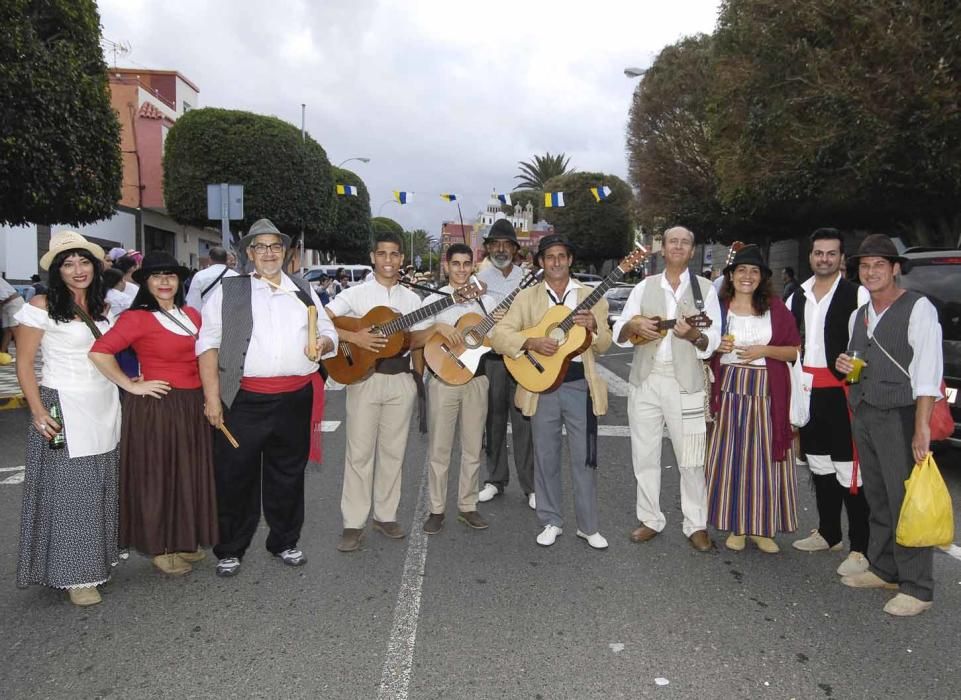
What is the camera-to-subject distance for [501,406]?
19.6 ft

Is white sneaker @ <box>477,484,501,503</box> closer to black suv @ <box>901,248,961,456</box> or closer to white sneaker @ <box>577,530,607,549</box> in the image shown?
white sneaker @ <box>577,530,607,549</box>

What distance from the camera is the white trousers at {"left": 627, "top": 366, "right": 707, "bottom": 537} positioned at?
15.4ft

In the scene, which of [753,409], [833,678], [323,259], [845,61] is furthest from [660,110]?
[323,259]

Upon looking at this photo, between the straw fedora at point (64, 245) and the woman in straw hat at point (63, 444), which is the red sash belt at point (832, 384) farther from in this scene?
the straw fedora at point (64, 245)

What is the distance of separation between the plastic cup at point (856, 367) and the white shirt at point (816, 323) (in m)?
0.42

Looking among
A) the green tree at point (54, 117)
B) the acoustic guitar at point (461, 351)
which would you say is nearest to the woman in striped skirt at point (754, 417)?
the acoustic guitar at point (461, 351)

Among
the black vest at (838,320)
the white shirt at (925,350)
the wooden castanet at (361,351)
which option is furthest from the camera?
the wooden castanet at (361,351)

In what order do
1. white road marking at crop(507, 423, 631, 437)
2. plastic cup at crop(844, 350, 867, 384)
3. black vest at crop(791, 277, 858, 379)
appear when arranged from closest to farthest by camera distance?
plastic cup at crop(844, 350, 867, 384) → black vest at crop(791, 277, 858, 379) → white road marking at crop(507, 423, 631, 437)

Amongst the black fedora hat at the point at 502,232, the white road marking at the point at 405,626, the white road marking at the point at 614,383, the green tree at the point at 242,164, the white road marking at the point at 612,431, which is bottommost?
the white road marking at the point at 405,626

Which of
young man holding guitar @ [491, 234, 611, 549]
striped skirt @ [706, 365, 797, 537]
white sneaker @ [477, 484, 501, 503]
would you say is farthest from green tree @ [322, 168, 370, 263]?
striped skirt @ [706, 365, 797, 537]

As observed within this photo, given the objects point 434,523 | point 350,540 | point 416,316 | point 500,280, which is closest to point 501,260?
point 500,280

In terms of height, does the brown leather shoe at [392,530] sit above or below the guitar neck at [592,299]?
below

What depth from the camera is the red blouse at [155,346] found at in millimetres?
3867

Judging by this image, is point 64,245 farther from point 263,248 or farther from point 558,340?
point 558,340
